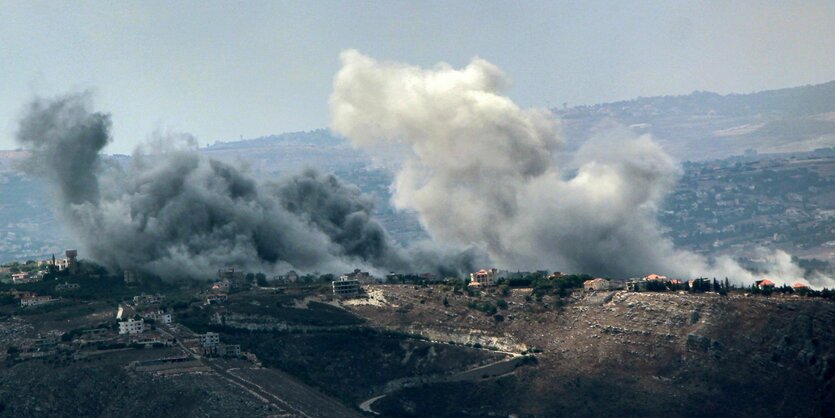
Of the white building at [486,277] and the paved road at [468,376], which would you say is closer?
the paved road at [468,376]

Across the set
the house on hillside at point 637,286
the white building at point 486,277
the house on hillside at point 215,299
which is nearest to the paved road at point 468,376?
the house on hillside at point 637,286

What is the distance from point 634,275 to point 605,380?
38722mm

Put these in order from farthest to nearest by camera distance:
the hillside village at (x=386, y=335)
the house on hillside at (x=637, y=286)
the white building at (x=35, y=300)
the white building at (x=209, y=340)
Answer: the white building at (x=35, y=300)
the house on hillside at (x=637, y=286)
the white building at (x=209, y=340)
the hillside village at (x=386, y=335)

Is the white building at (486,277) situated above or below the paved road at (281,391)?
above

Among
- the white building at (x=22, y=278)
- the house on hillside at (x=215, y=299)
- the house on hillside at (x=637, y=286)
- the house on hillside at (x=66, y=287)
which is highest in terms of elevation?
the white building at (x=22, y=278)

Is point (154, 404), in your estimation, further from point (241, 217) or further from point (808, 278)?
point (808, 278)

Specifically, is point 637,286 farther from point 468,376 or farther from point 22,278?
point 22,278

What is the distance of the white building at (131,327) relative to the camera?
114m

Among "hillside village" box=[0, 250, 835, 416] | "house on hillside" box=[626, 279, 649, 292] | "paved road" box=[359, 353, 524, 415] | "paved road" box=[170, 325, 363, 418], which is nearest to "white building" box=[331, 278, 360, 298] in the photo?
"hillside village" box=[0, 250, 835, 416]

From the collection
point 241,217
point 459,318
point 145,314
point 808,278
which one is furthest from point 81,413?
point 808,278

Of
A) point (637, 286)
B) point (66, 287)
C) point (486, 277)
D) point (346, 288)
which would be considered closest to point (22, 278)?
point (66, 287)

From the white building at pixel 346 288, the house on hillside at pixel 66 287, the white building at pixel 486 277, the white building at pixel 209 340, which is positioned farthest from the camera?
the house on hillside at pixel 66 287

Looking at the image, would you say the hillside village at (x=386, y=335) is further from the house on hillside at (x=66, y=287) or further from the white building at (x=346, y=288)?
the house on hillside at (x=66, y=287)

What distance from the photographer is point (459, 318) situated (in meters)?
119
